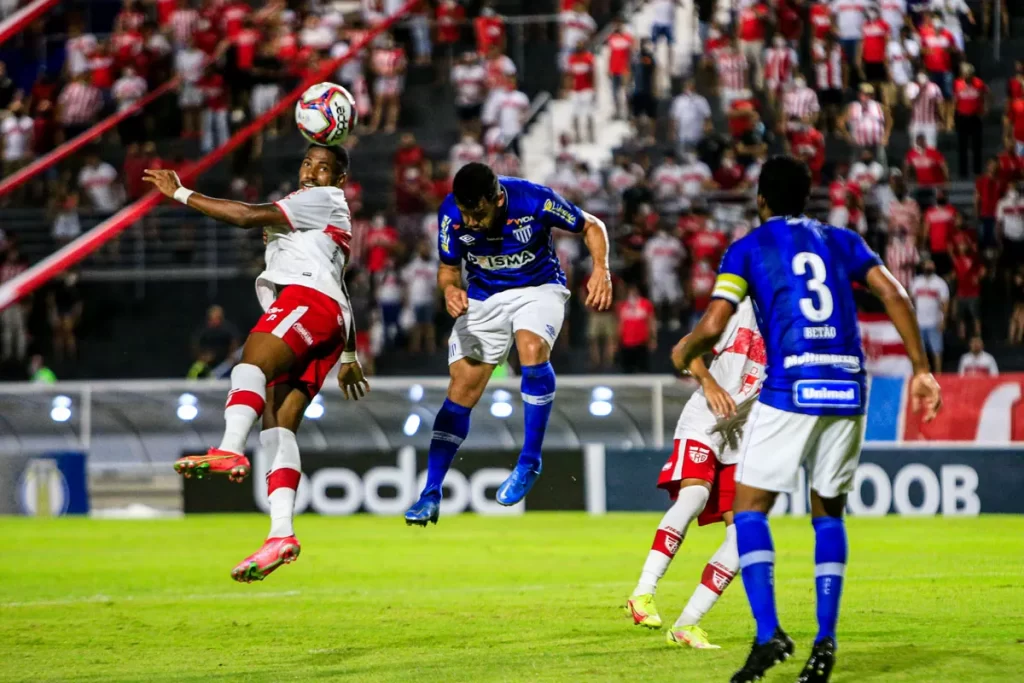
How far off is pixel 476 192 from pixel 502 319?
1029 mm

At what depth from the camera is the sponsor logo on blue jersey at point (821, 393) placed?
6.84 m

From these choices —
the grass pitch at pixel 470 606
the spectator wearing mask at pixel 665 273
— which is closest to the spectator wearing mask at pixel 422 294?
the spectator wearing mask at pixel 665 273

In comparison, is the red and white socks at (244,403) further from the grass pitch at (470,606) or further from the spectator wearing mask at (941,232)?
the spectator wearing mask at (941,232)

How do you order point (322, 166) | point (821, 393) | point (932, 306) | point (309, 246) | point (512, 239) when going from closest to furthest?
point (821, 393), point (309, 246), point (322, 166), point (512, 239), point (932, 306)

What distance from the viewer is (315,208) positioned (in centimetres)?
912

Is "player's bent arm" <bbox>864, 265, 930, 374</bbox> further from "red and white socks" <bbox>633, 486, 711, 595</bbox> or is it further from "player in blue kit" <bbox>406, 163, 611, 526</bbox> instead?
"player in blue kit" <bbox>406, 163, 611, 526</bbox>

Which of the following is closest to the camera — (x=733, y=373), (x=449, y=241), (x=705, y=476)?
(x=733, y=373)

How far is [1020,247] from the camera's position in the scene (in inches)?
838

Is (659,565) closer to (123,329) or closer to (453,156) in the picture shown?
(453,156)

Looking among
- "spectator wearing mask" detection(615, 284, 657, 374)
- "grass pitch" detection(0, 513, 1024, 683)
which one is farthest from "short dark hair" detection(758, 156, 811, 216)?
"spectator wearing mask" detection(615, 284, 657, 374)

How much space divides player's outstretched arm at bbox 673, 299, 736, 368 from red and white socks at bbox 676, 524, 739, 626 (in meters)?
1.76

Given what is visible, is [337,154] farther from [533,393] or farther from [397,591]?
[397,591]

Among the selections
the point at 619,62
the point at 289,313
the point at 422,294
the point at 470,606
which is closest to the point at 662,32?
the point at 619,62

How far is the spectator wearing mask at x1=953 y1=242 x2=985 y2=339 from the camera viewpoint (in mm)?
21078
